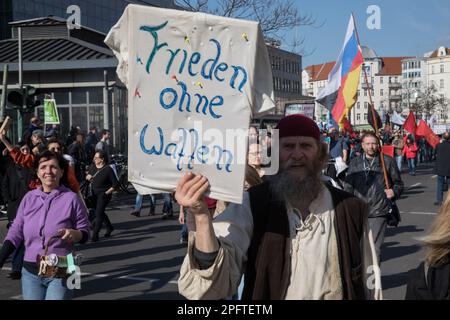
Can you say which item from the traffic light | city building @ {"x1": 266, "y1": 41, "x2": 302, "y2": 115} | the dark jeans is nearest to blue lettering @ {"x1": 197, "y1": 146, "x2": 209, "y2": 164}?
the dark jeans

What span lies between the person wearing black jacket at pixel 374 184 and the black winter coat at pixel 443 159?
861 cm

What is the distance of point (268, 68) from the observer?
8.64 feet

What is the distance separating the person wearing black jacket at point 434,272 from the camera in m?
2.30

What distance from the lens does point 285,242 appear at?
257 centimetres

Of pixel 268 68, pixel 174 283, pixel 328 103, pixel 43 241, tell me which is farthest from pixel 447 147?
pixel 268 68

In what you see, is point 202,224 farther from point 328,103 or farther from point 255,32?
point 328,103

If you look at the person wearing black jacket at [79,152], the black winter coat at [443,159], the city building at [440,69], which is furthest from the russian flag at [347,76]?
the city building at [440,69]

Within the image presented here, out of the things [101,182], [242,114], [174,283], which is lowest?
[174,283]

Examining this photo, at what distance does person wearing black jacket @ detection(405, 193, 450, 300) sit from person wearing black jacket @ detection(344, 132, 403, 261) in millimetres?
4833

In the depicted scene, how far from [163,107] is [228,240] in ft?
2.01

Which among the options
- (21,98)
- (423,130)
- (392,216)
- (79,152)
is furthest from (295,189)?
(423,130)

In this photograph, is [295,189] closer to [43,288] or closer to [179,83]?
[179,83]

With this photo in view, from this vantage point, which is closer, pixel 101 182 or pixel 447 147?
pixel 101 182

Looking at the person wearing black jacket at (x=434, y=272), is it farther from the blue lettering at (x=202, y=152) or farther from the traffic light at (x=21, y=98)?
the traffic light at (x=21, y=98)
